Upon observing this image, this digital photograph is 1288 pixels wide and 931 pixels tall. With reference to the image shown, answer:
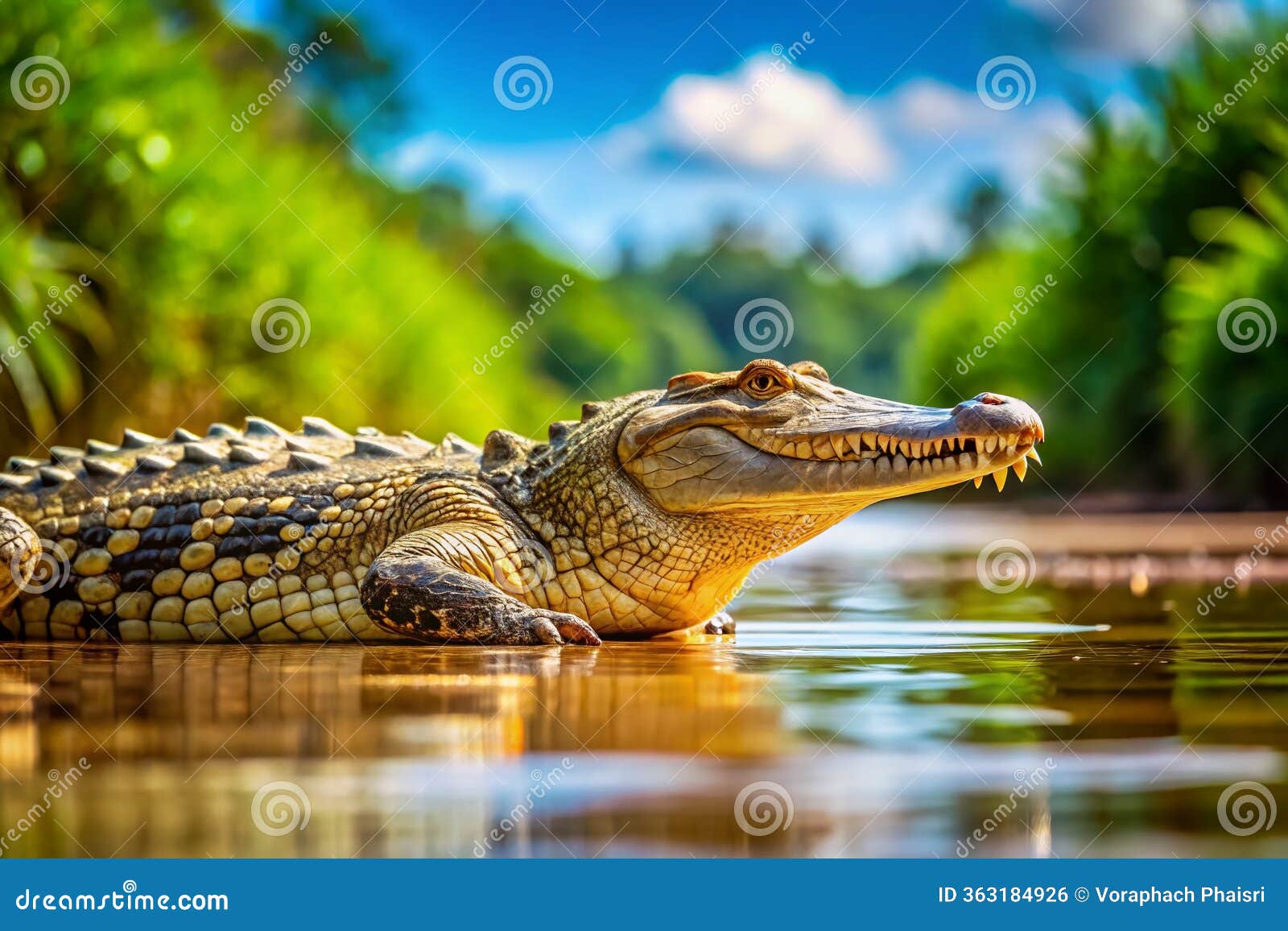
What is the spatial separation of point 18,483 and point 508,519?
2.19 meters

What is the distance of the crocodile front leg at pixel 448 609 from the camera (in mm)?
5547

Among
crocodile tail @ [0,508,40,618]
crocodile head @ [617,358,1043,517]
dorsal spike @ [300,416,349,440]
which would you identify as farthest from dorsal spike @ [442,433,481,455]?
crocodile tail @ [0,508,40,618]

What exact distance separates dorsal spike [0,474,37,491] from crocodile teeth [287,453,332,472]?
1.16 m

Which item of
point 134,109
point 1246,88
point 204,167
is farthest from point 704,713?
point 1246,88

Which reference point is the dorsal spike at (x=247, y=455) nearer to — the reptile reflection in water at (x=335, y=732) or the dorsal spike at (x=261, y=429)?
the dorsal spike at (x=261, y=429)

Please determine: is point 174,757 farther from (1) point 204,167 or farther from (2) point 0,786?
(1) point 204,167

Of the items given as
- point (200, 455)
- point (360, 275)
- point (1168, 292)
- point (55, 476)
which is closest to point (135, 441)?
point (55, 476)

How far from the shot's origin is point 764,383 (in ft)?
20.2

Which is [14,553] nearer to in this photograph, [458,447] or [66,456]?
[66,456]

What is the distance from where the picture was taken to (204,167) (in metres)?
14.1

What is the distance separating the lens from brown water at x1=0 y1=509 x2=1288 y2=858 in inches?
96.6

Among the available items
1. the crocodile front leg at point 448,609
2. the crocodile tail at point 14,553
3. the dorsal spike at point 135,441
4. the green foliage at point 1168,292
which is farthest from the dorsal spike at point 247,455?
the green foliage at point 1168,292

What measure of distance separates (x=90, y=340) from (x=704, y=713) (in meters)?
9.88

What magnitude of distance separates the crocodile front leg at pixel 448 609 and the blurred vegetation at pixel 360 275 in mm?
5640
